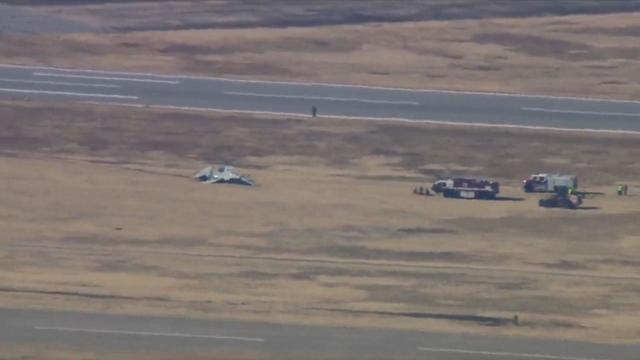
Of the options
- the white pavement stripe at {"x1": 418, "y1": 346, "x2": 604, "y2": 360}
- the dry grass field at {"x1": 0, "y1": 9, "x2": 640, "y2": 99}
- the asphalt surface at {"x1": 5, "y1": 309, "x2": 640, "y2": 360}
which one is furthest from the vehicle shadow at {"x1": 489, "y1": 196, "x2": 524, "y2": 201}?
the white pavement stripe at {"x1": 418, "y1": 346, "x2": 604, "y2": 360}

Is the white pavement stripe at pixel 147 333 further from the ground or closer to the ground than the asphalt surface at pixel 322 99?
closer to the ground

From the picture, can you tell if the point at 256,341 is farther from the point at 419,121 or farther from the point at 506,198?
the point at 419,121

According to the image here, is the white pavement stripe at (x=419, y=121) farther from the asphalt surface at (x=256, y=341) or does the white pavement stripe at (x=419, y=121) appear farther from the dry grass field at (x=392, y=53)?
the asphalt surface at (x=256, y=341)

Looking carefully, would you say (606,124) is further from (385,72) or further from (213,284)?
(213,284)

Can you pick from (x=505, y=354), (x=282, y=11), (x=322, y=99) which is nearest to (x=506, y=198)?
(x=322, y=99)

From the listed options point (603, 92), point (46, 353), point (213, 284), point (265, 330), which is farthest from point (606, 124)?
point (46, 353)

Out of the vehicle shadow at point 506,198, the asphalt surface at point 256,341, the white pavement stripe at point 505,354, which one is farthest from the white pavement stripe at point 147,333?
the vehicle shadow at point 506,198

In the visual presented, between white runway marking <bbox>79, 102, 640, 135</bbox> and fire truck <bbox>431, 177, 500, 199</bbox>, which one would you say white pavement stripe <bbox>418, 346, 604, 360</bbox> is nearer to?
fire truck <bbox>431, 177, 500, 199</bbox>
